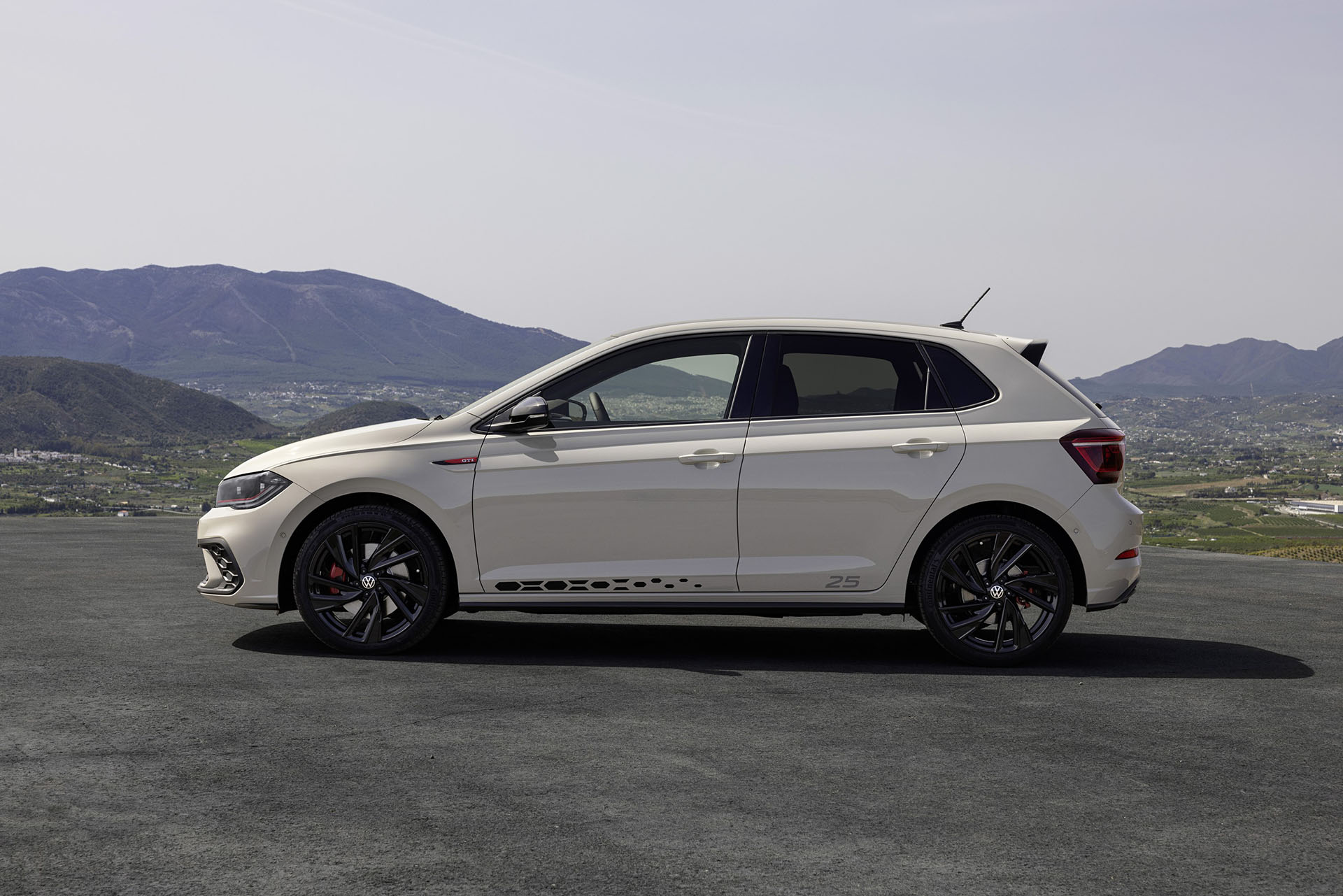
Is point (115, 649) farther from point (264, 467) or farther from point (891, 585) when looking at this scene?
point (891, 585)

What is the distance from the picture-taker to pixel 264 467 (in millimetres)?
7023

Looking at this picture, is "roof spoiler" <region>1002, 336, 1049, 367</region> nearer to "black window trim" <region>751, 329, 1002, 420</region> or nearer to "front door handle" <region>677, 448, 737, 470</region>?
"black window trim" <region>751, 329, 1002, 420</region>

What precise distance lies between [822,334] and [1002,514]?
4.67 feet

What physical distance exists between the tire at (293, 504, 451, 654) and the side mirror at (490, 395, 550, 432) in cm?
73

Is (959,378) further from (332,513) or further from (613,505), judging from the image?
(332,513)

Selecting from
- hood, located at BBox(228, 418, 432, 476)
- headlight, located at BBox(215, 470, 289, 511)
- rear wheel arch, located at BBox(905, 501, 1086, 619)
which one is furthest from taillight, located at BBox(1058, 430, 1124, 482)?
headlight, located at BBox(215, 470, 289, 511)

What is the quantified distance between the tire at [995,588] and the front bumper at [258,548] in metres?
3.55

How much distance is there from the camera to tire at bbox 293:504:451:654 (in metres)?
6.83

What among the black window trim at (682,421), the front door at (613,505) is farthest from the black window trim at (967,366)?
the front door at (613,505)

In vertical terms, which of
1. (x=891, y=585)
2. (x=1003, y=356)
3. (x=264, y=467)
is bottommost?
(x=891, y=585)

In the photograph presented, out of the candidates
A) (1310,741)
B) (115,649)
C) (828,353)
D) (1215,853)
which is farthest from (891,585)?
(115,649)

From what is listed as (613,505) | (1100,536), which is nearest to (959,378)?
(1100,536)

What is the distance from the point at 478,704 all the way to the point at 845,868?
8.35 feet

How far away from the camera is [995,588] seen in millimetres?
6801
